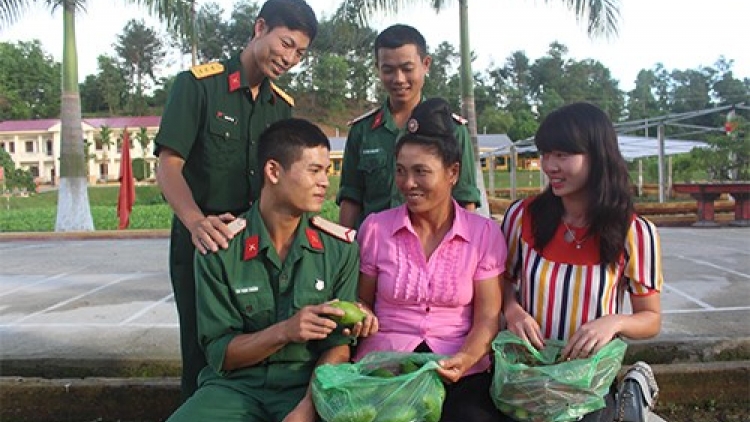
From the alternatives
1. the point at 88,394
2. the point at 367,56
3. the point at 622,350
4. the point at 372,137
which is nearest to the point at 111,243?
the point at 88,394

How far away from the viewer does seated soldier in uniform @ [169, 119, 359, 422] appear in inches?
87.2

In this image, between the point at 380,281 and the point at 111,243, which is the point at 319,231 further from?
the point at 111,243

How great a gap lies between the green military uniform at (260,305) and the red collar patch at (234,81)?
62 cm

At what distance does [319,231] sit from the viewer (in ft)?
7.97

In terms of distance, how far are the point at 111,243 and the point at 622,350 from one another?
11934 millimetres

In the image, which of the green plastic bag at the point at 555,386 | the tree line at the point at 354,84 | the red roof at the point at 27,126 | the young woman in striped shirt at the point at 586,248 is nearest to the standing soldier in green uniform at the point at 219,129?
the young woman in striped shirt at the point at 586,248

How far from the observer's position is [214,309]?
224cm

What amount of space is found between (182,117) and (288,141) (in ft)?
1.86

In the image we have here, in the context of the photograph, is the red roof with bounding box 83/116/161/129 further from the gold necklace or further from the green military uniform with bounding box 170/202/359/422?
the gold necklace

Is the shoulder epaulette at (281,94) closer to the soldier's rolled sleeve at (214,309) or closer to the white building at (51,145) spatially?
the soldier's rolled sleeve at (214,309)

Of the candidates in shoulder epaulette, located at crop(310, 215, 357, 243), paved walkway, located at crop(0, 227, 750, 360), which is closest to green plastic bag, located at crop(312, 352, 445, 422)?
shoulder epaulette, located at crop(310, 215, 357, 243)

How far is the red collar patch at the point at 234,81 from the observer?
2.71 meters

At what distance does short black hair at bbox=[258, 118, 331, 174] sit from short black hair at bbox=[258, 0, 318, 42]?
41 cm

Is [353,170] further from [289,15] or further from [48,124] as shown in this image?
[48,124]
